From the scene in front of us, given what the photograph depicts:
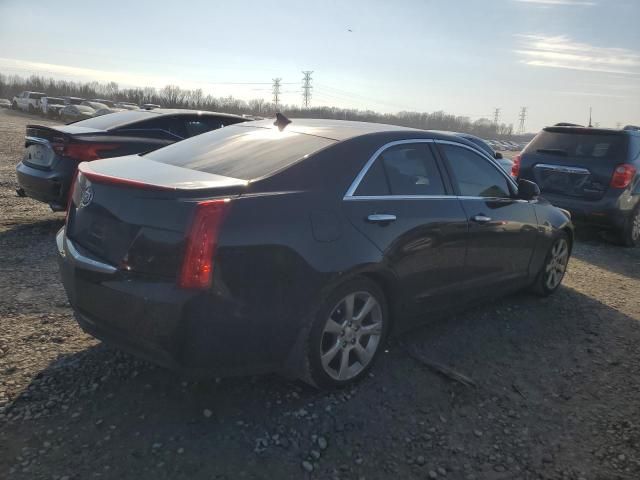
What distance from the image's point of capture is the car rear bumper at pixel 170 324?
8.17 feet

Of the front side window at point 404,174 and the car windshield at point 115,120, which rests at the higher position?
the car windshield at point 115,120

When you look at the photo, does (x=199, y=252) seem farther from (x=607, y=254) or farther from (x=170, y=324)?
(x=607, y=254)

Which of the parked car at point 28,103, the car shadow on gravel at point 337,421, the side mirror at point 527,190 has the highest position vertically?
the parked car at point 28,103

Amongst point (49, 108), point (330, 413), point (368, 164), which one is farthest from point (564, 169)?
point (49, 108)

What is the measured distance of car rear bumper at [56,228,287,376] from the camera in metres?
2.49

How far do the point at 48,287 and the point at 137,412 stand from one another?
214 cm

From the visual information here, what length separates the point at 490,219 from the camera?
4.16 metres

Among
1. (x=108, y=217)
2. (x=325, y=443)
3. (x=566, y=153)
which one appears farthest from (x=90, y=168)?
(x=566, y=153)

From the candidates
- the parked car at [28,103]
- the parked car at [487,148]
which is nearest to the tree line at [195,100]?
the parked car at [28,103]

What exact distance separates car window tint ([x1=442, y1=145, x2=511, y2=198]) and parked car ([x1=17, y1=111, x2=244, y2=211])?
13.8 feet

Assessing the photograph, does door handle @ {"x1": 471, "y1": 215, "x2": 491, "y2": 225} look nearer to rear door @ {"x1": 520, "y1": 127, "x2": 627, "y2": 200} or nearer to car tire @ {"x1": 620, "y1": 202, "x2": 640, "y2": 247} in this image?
rear door @ {"x1": 520, "y1": 127, "x2": 627, "y2": 200}

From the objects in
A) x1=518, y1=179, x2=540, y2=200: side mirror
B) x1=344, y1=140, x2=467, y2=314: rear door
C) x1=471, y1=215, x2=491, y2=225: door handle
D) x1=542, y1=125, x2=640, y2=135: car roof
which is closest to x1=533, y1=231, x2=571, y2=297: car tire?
x1=518, y1=179, x2=540, y2=200: side mirror

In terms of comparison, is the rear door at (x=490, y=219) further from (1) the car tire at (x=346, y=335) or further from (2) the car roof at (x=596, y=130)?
(2) the car roof at (x=596, y=130)

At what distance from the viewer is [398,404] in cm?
313
